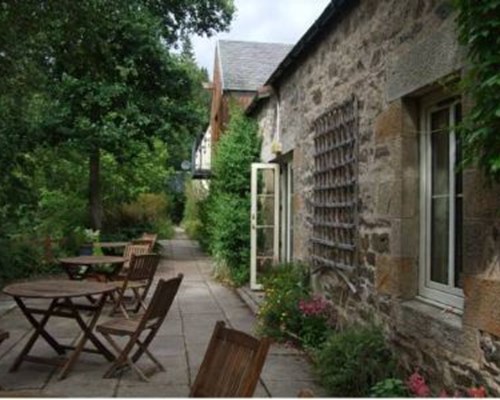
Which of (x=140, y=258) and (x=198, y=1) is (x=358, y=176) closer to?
(x=140, y=258)

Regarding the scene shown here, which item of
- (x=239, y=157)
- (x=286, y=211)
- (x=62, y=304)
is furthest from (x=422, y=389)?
(x=239, y=157)

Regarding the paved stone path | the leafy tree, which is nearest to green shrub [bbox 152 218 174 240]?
the leafy tree

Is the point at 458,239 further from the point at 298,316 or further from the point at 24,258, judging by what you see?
the point at 24,258

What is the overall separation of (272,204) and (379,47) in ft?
19.4

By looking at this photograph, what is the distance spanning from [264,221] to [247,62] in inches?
430

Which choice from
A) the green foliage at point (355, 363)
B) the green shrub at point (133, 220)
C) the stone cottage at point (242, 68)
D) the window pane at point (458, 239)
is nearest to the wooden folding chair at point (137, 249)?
the green foliage at point (355, 363)

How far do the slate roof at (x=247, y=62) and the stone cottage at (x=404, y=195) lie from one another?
1181 cm

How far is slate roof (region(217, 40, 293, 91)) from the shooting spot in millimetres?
18953

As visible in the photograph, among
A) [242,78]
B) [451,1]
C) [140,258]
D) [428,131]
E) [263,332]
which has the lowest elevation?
[263,332]

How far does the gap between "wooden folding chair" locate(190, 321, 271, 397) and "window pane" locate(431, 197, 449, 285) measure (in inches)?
74.9

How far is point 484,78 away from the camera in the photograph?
303 centimetres

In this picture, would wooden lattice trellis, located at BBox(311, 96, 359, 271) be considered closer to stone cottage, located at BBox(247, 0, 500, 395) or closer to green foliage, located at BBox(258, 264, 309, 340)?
stone cottage, located at BBox(247, 0, 500, 395)

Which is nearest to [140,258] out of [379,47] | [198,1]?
[379,47]

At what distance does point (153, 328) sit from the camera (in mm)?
5301
